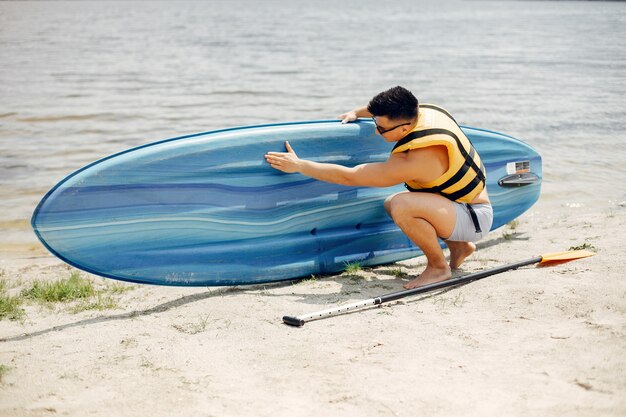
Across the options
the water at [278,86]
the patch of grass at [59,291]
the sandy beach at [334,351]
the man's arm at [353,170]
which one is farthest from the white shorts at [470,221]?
the water at [278,86]

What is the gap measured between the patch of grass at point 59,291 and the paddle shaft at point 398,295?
1313 mm

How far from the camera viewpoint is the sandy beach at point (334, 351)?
268 cm

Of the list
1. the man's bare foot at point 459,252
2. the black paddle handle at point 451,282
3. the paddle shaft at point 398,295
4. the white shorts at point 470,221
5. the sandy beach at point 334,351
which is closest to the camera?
the sandy beach at point 334,351

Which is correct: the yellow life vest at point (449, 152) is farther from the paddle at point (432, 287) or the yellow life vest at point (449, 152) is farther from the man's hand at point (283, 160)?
the man's hand at point (283, 160)

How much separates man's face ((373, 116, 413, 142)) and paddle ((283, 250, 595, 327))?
828 mm

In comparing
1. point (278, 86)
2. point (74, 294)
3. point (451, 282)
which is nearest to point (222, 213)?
point (74, 294)

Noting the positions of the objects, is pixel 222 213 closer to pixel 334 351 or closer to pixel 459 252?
pixel 334 351

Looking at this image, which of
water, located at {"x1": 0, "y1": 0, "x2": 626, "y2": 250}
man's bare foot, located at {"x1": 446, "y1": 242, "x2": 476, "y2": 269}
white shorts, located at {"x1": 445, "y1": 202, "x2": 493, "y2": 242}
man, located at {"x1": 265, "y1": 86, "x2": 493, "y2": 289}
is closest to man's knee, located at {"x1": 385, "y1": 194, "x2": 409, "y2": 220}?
man, located at {"x1": 265, "y1": 86, "x2": 493, "y2": 289}

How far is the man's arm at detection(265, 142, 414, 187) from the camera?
386cm

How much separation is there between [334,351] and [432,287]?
0.92 meters

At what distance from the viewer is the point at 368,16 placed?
99.6 ft

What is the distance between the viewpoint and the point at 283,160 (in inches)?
161

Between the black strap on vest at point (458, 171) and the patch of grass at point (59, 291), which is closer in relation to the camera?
the black strap on vest at point (458, 171)

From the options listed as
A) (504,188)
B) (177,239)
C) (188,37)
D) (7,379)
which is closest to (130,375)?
(7,379)
